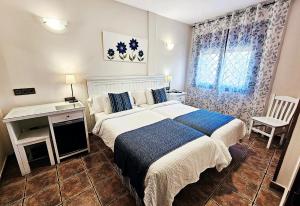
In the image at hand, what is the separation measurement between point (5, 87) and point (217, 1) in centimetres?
385

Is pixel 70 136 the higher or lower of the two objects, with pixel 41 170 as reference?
higher

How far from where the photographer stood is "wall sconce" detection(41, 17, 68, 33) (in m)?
2.05

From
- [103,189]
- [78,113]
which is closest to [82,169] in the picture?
[103,189]

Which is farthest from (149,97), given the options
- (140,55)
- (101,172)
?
(101,172)

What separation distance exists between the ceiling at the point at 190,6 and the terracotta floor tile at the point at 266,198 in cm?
315

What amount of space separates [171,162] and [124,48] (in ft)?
8.19

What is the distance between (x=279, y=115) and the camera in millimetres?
2668

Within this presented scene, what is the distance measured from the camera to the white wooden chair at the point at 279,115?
2.45m

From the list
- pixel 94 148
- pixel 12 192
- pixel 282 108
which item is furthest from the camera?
pixel 282 108

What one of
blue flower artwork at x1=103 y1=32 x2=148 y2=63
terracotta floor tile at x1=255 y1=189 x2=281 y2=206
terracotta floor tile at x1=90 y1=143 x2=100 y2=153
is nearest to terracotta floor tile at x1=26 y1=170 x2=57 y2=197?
terracotta floor tile at x1=90 y1=143 x2=100 y2=153

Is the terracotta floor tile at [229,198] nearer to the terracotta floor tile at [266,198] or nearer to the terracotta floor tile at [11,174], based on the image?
the terracotta floor tile at [266,198]

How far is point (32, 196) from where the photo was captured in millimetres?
1529

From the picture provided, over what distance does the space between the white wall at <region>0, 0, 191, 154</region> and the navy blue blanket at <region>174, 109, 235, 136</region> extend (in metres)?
1.67

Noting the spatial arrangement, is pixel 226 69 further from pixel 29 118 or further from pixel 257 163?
pixel 29 118
